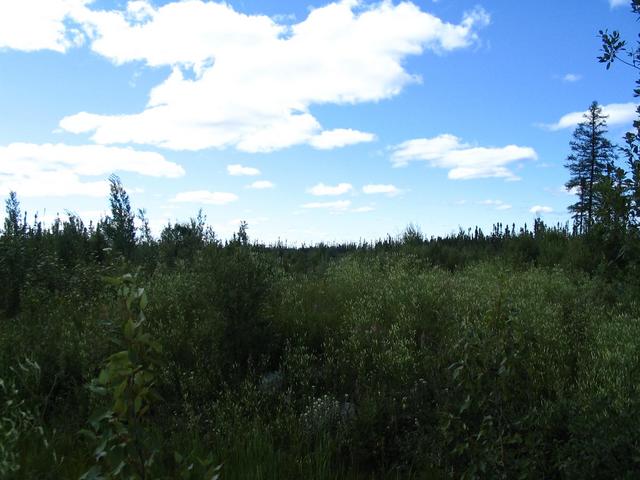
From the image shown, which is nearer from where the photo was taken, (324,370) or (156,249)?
(324,370)

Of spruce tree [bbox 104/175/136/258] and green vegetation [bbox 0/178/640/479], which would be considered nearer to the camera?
green vegetation [bbox 0/178/640/479]

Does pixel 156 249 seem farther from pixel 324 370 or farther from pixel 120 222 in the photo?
pixel 324 370

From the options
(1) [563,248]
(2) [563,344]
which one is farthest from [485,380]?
(1) [563,248]

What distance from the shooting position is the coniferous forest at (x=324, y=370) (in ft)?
10.2

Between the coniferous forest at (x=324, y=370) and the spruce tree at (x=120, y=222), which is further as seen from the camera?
the spruce tree at (x=120, y=222)

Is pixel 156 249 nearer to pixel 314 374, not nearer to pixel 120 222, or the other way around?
pixel 120 222

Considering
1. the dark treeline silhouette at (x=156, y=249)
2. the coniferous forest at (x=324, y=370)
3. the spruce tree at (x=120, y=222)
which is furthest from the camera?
the spruce tree at (x=120, y=222)

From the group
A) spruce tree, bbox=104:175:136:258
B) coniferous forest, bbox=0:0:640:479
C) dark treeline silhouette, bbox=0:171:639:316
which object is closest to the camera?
coniferous forest, bbox=0:0:640:479

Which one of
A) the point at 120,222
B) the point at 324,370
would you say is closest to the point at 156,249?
the point at 120,222

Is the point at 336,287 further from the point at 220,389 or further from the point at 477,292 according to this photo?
the point at 220,389

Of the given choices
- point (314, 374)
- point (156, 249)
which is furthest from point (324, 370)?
point (156, 249)

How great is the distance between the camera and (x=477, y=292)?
26.4 ft

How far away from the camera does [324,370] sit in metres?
5.50

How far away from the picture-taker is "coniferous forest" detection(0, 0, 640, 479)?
3.11 meters
